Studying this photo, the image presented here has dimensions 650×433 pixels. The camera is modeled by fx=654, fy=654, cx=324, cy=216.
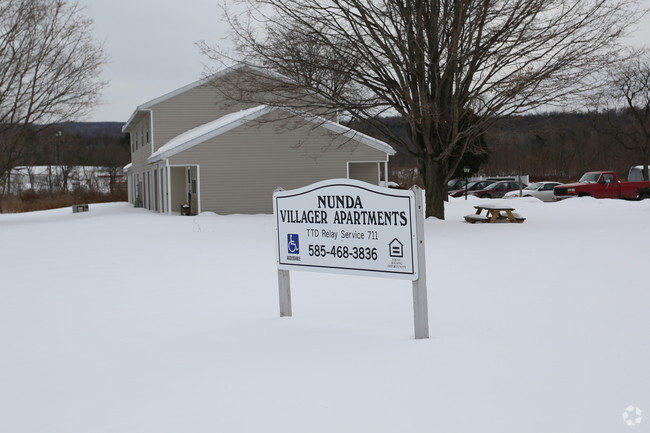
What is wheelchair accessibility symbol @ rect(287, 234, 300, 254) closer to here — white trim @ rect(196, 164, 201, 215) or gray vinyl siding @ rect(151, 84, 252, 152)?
white trim @ rect(196, 164, 201, 215)

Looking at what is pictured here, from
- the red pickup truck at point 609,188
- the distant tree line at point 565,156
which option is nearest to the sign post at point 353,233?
the red pickup truck at point 609,188

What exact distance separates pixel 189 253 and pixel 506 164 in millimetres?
72286

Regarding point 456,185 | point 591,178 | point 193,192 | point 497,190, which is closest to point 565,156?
point 456,185

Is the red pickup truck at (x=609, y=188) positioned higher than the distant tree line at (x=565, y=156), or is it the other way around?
the distant tree line at (x=565, y=156)

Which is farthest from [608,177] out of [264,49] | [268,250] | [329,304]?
[329,304]

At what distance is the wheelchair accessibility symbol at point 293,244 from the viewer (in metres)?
7.21

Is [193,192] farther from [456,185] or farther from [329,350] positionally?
[456,185]

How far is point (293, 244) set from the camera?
286 inches

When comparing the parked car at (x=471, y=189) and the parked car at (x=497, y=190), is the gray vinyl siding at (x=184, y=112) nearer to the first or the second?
the parked car at (x=471, y=189)

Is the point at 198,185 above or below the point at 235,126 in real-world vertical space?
below

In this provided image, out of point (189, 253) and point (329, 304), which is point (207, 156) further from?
point (329, 304)

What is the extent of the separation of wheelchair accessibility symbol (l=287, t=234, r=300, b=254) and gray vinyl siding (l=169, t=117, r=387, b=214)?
20.3 metres

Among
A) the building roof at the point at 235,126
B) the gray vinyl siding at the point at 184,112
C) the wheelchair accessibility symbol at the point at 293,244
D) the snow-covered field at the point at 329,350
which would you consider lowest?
the snow-covered field at the point at 329,350

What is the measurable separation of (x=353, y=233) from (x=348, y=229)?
81 mm
